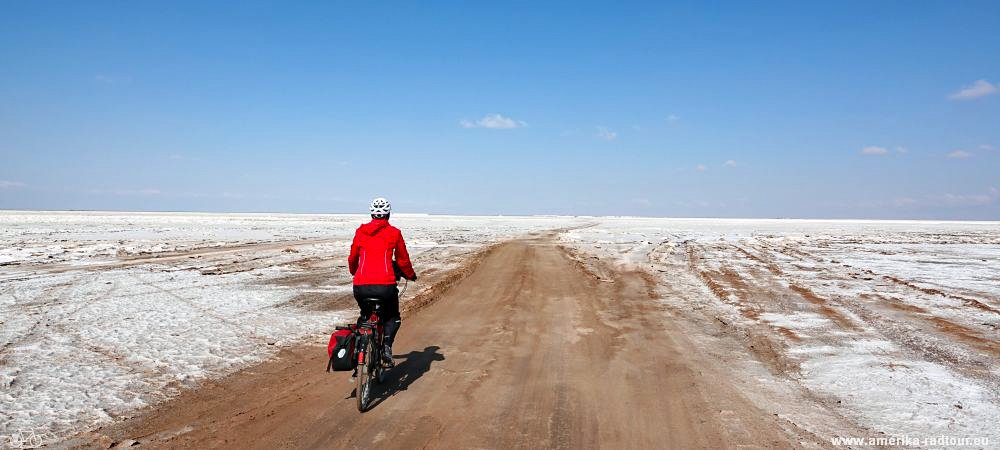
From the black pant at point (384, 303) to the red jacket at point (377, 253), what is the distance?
2.7 inches

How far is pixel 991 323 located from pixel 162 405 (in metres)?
13.8

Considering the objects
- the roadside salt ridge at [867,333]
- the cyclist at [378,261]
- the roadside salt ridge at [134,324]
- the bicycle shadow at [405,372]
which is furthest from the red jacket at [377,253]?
the roadside salt ridge at [867,333]

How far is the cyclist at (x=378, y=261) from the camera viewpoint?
565 centimetres

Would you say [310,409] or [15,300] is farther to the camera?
[15,300]

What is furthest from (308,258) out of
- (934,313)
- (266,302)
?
(934,313)

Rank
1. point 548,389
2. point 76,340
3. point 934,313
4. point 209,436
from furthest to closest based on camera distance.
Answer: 1. point 934,313
2. point 76,340
3. point 548,389
4. point 209,436

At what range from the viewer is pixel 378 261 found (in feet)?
18.5

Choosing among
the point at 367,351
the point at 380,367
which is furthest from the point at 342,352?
the point at 380,367

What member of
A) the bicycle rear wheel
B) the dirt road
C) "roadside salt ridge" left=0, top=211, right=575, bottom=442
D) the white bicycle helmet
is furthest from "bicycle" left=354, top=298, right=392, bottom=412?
"roadside salt ridge" left=0, top=211, right=575, bottom=442

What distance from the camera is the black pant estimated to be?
5660 mm

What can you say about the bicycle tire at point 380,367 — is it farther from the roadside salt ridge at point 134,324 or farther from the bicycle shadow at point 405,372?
the roadside salt ridge at point 134,324

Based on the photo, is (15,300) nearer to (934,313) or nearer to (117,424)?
(117,424)

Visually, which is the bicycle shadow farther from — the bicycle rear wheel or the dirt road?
the bicycle rear wheel

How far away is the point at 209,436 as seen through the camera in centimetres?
496
